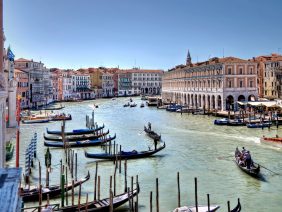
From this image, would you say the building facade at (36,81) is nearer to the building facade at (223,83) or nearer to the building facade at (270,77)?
the building facade at (223,83)

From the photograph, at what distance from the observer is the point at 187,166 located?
447 inches

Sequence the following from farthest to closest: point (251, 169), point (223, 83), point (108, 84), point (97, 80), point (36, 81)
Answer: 1. point (108, 84)
2. point (97, 80)
3. point (36, 81)
4. point (223, 83)
5. point (251, 169)

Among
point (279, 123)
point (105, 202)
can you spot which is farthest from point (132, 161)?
point (279, 123)

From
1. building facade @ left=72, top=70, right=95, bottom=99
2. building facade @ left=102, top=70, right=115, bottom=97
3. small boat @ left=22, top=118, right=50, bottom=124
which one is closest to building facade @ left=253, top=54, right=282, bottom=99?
small boat @ left=22, top=118, right=50, bottom=124

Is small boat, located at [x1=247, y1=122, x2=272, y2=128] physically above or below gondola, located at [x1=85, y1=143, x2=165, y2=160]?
above

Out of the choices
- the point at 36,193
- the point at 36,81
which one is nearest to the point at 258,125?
the point at 36,193

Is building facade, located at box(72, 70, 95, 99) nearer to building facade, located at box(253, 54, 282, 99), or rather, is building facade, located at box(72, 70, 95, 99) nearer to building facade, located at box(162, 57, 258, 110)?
building facade, located at box(162, 57, 258, 110)

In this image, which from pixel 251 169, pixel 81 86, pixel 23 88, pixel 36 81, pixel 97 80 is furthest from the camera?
pixel 97 80

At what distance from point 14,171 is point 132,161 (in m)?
9.17

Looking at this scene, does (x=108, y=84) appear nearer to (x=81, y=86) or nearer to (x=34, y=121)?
(x=81, y=86)

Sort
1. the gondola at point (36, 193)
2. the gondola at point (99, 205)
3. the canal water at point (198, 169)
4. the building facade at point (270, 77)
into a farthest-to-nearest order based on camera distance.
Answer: the building facade at point (270, 77)
the canal water at point (198, 169)
the gondola at point (36, 193)
the gondola at point (99, 205)

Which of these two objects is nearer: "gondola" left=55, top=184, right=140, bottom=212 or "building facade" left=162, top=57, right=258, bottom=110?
"gondola" left=55, top=184, right=140, bottom=212

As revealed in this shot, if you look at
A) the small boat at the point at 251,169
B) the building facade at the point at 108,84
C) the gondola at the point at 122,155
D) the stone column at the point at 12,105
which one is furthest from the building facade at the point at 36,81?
the stone column at the point at 12,105

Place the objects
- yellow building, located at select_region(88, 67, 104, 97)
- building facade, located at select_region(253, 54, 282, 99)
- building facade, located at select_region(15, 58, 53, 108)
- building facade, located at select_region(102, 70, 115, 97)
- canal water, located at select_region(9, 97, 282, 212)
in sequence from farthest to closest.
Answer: building facade, located at select_region(102, 70, 115, 97) < yellow building, located at select_region(88, 67, 104, 97) < building facade, located at select_region(15, 58, 53, 108) < building facade, located at select_region(253, 54, 282, 99) < canal water, located at select_region(9, 97, 282, 212)
